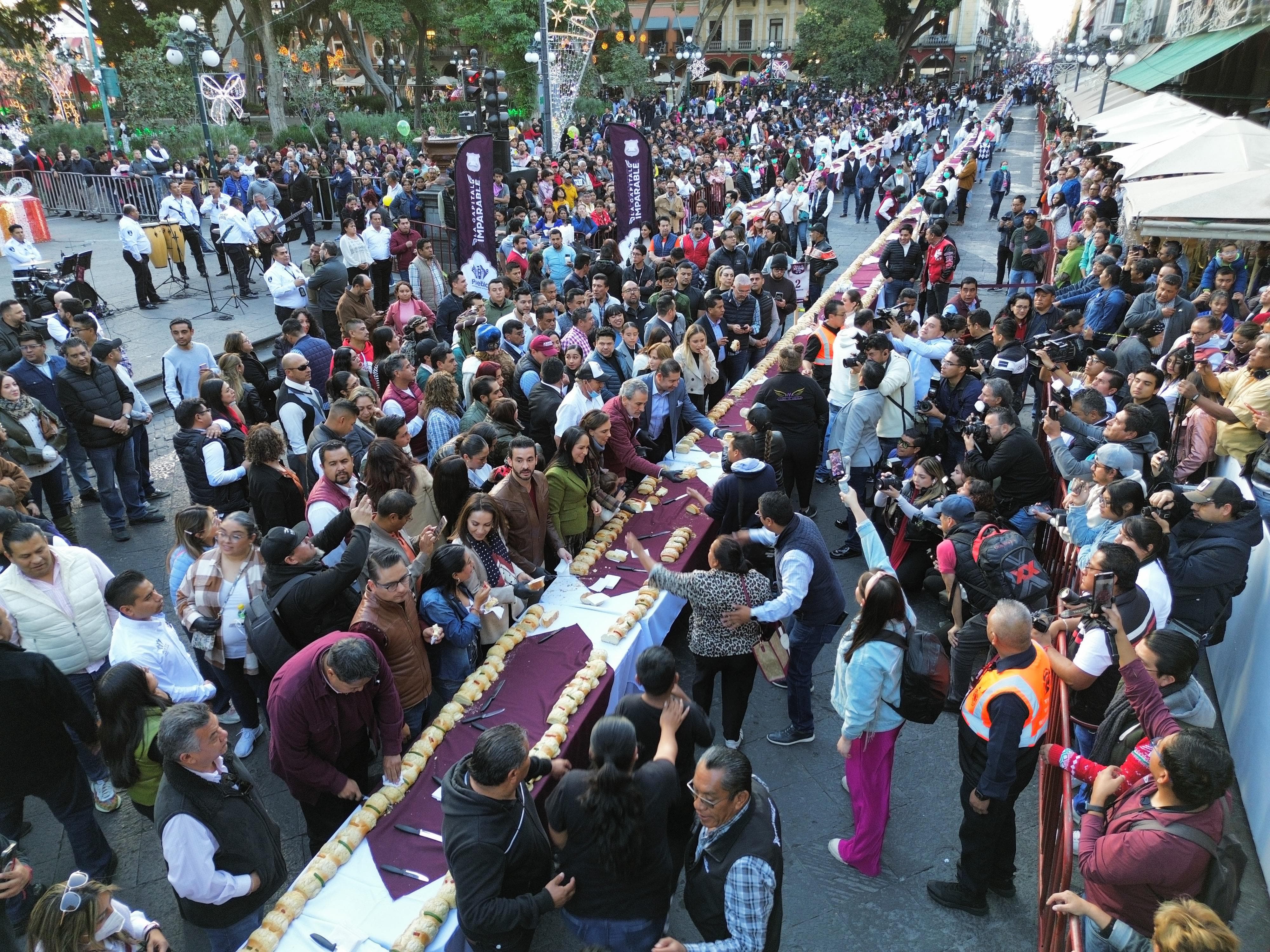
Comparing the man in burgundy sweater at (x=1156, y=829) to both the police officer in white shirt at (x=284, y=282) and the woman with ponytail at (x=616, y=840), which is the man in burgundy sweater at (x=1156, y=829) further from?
the police officer in white shirt at (x=284, y=282)

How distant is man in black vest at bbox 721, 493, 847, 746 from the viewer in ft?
13.8

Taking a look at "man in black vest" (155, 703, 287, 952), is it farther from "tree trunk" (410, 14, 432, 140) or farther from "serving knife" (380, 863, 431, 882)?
"tree trunk" (410, 14, 432, 140)

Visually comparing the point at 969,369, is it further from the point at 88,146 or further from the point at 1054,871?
the point at 88,146

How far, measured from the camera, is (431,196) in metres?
15.1

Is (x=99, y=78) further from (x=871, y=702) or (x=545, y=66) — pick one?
(x=871, y=702)

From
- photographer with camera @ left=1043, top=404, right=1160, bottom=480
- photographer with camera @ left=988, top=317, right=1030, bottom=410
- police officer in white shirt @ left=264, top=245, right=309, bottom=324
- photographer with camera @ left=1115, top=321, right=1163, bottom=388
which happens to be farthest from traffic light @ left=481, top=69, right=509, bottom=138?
photographer with camera @ left=1043, top=404, right=1160, bottom=480

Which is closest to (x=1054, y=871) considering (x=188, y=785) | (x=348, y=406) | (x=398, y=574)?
(x=398, y=574)

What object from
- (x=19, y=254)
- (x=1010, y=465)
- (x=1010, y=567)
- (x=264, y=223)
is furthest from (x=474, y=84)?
(x=1010, y=567)

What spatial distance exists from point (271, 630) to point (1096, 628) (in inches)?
154

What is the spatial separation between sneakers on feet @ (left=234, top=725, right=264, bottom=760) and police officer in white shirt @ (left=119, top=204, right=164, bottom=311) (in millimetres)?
9748

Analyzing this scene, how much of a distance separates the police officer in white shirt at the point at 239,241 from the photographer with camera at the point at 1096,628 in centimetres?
1313

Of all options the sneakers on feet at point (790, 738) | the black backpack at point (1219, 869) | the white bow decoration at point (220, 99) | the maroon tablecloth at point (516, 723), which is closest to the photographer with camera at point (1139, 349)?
the sneakers on feet at point (790, 738)

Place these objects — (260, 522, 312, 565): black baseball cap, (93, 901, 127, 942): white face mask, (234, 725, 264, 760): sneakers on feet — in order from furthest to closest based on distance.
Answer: (234, 725, 264, 760): sneakers on feet → (260, 522, 312, 565): black baseball cap → (93, 901, 127, 942): white face mask

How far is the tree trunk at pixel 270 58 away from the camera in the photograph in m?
30.9
